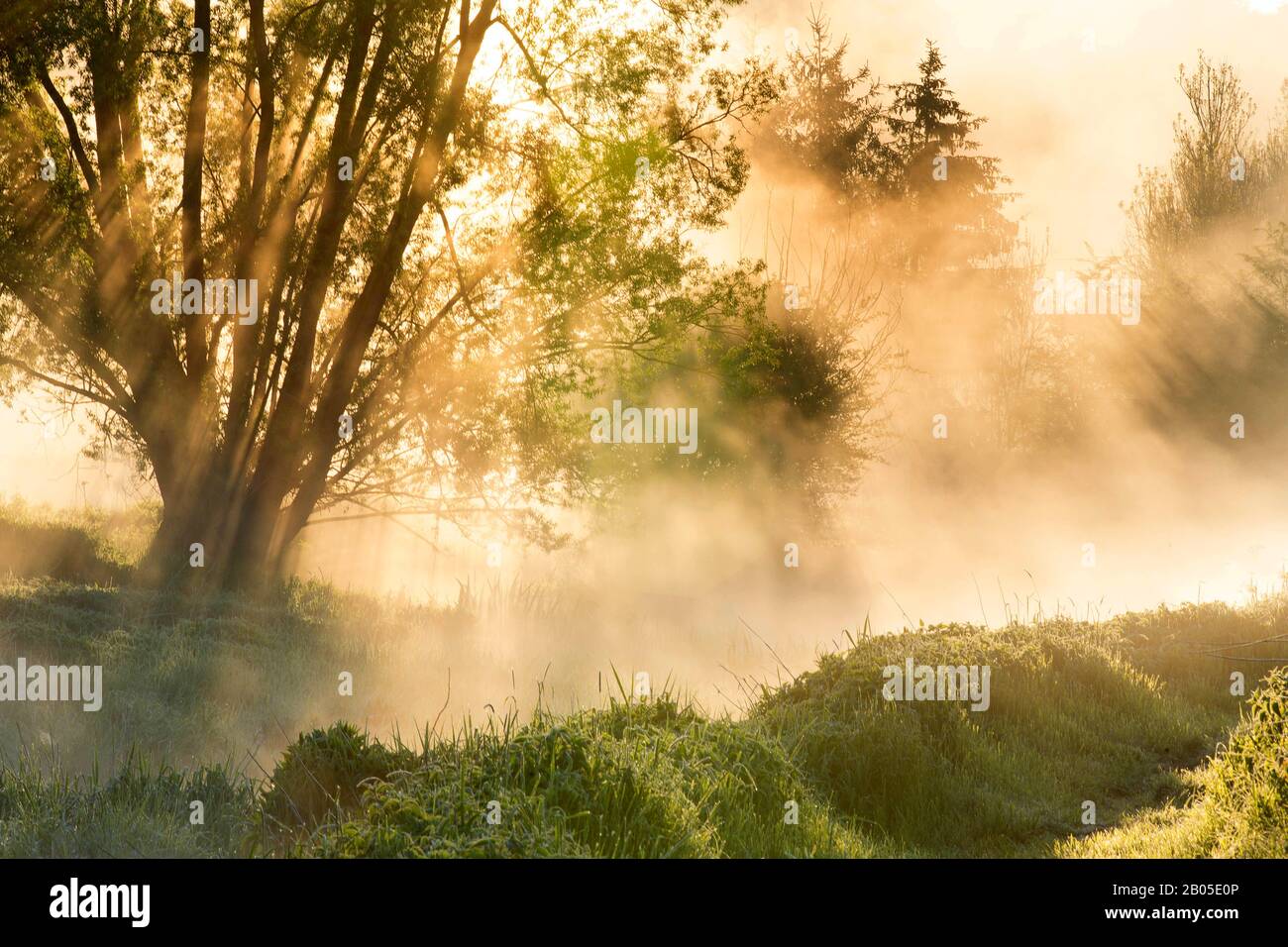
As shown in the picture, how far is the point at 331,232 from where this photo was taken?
15.6 metres

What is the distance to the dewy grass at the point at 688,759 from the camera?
19.2 ft

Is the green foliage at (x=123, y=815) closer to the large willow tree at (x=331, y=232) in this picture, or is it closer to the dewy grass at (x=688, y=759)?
the dewy grass at (x=688, y=759)

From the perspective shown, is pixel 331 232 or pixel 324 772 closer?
pixel 324 772

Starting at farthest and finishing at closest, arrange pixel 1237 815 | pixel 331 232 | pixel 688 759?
pixel 331 232 < pixel 688 759 < pixel 1237 815

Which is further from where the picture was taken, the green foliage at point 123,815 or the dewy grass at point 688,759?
the dewy grass at point 688,759

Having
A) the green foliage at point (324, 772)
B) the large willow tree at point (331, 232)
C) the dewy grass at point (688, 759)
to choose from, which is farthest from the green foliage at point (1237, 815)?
the large willow tree at point (331, 232)

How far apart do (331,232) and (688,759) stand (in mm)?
10819

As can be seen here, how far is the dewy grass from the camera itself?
5.85 meters

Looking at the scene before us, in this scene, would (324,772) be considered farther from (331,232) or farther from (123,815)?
(331,232)

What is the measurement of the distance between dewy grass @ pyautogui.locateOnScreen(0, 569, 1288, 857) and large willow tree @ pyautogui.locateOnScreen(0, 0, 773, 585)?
402 centimetres

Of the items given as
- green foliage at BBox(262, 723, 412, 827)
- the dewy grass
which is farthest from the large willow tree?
green foliage at BBox(262, 723, 412, 827)

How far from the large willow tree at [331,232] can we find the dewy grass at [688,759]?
4.02m

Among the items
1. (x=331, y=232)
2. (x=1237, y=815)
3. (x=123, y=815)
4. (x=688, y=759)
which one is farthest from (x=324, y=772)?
(x=331, y=232)

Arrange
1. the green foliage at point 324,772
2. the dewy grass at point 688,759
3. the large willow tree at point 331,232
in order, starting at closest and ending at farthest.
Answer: the dewy grass at point 688,759
the green foliage at point 324,772
the large willow tree at point 331,232
